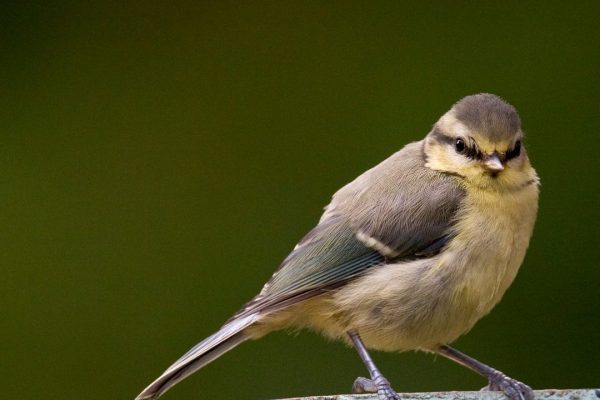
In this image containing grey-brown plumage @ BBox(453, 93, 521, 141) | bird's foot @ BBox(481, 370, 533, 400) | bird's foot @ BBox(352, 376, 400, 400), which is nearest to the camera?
bird's foot @ BBox(481, 370, 533, 400)

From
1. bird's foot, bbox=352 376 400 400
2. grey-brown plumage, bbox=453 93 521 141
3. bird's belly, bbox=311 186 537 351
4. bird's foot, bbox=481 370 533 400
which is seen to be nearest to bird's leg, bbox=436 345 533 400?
bird's foot, bbox=481 370 533 400

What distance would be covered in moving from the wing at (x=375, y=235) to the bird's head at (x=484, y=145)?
5cm

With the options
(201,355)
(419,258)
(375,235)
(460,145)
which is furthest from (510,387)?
(201,355)

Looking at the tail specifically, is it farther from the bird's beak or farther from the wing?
the bird's beak

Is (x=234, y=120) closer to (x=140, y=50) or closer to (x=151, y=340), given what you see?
(x=140, y=50)

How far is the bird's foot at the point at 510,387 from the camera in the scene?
2.61m

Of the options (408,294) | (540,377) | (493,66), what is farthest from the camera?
(493,66)

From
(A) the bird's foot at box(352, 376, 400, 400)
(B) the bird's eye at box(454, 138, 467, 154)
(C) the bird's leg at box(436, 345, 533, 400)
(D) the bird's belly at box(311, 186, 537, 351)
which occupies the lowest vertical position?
(C) the bird's leg at box(436, 345, 533, 400)

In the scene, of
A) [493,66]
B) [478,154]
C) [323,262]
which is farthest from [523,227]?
[493,66]

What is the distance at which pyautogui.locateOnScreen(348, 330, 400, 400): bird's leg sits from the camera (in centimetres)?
288

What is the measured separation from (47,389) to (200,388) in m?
0.46

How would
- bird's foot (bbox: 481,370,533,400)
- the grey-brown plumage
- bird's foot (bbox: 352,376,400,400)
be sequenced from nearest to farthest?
bird's foot (bbox: 481,370,533,400) → bird's foot (bbox: 352,376,400,400) → the grey-brown plumage

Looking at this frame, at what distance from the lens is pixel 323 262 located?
3039mm

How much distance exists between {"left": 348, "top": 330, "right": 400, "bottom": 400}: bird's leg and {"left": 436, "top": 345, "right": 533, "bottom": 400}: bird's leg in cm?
26
